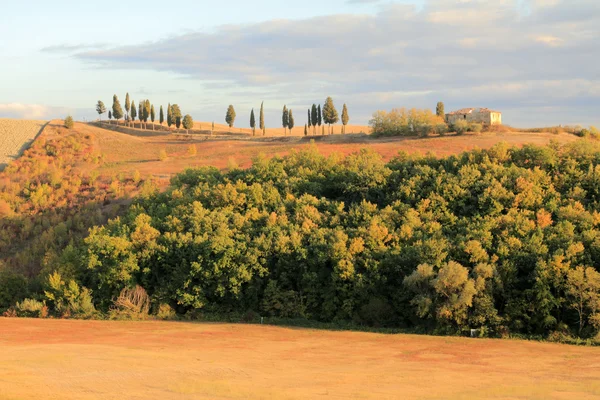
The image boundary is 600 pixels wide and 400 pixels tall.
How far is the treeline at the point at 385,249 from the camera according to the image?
2812 centimetres

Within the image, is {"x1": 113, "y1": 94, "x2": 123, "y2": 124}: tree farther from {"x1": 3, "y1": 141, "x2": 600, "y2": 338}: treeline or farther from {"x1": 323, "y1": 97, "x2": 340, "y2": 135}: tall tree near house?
{"x1": 3, "y1": 141, "x2": 600, "y2": 338}: treeline

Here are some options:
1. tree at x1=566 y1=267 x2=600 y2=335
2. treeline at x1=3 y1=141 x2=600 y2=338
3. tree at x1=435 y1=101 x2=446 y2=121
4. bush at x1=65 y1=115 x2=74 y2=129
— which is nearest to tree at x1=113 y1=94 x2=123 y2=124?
bush at x1=65 y1=115 x2=74 y2=129

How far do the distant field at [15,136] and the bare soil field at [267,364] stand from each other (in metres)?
50.0

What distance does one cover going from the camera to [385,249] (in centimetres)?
3203

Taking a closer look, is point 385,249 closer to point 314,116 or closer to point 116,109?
point 314,116

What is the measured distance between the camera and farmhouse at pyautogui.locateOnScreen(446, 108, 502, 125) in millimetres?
72062

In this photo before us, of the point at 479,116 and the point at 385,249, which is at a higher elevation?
the point at 479,116

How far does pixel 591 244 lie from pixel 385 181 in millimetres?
13704

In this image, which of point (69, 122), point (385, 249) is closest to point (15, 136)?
point (69, 122)

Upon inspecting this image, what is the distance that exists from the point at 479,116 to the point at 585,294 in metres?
48.7

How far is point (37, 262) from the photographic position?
44438 mm

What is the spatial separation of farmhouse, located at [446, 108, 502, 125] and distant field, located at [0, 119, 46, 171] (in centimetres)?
5353

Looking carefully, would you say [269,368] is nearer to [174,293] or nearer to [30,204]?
[174,293]

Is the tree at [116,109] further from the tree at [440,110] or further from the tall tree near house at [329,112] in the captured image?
the tree at [440,110]
